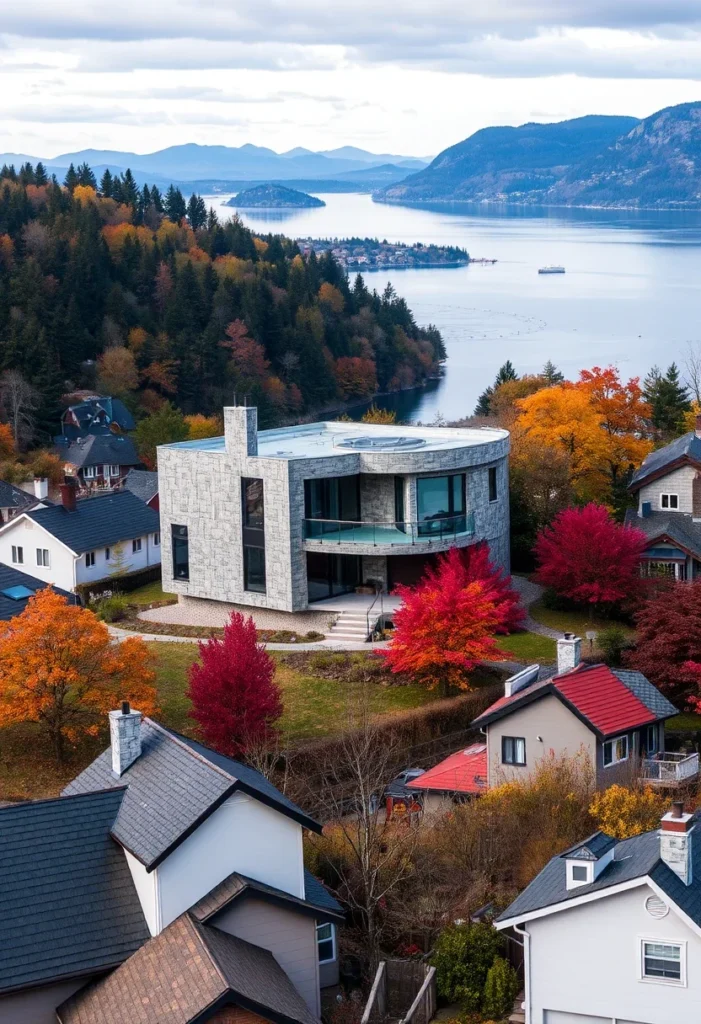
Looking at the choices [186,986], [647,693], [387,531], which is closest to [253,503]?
[387,531]

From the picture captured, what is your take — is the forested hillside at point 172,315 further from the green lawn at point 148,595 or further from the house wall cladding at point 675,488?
the house wall cladding at point 675,488

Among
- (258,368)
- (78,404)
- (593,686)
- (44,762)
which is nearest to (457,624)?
(593,686)

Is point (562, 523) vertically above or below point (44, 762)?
above

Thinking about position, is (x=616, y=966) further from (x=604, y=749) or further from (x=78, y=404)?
(x=78, y=404)

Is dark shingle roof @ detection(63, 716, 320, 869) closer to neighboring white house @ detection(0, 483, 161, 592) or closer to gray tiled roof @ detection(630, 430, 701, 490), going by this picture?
neighboring white house @ detection(0, 483, 161, 592)

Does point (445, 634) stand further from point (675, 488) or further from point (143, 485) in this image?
point (143, 485)

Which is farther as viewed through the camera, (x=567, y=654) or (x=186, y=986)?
(x=567, y=654)

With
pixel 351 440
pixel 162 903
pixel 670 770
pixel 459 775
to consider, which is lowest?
pixel 459 775
